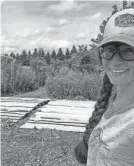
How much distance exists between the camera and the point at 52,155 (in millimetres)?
3096

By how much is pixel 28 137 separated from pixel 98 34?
4.93m

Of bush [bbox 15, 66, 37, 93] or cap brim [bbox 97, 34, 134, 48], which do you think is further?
bush [bbox 15, 66, 37, 93]

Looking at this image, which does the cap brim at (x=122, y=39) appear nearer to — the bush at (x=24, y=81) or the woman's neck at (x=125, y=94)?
the woman's neck at (x=125, y=94)

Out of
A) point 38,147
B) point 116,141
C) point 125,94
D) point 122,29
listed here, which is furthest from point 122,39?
point 38,147

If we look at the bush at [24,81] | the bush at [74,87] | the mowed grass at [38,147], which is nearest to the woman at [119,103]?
the mowed grass at [38,147]

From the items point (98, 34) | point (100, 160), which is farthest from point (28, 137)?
point (98, 34)

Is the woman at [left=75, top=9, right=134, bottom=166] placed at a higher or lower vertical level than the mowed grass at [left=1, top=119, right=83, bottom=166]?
higher

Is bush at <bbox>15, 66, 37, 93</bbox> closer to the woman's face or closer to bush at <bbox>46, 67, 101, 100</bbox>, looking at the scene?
bush at <bbox>46, 67, 101, 100</bbox>

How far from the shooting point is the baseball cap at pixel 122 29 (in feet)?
3.50

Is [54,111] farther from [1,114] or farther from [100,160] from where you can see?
[100,160]

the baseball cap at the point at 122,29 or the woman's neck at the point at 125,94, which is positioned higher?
the baseball cap at the point at 122,29

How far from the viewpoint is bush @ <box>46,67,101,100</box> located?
680 centimetres

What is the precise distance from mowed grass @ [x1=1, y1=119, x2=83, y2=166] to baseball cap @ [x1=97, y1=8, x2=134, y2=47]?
216 cm

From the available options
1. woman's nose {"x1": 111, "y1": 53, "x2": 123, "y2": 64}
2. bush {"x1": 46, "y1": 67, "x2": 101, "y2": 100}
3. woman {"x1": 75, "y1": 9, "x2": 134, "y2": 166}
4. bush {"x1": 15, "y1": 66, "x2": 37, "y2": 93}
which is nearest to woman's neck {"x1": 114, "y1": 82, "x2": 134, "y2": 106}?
woman {"x1": 75, "y1": 9, "x2": 134, "y2": 166}
